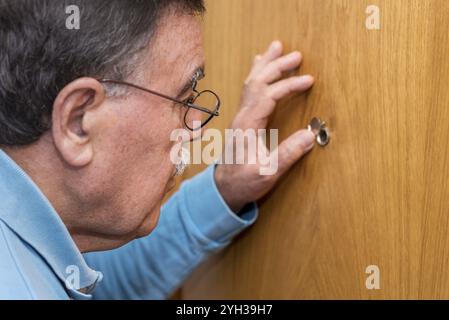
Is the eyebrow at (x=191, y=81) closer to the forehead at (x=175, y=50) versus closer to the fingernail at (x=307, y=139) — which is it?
the forehead at (x=175, y=50)

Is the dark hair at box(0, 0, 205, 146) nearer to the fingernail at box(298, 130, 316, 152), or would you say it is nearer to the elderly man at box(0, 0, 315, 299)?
the elderly man at box(0, 0, 315, 299)

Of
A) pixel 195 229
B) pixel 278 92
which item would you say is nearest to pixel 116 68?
pixel 278 92

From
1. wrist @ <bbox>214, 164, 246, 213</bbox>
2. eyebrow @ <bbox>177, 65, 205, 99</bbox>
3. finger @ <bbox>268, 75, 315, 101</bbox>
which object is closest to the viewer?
eyebrow @ <bbox>177, 65, 205, 99</bbox>

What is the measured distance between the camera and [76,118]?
683mm

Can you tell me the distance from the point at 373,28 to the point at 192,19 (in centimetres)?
21

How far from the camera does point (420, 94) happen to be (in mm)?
685

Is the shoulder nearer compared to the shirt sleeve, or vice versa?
the shoulder

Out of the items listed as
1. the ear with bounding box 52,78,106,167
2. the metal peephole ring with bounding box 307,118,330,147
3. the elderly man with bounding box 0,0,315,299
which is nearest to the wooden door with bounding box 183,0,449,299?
the metal peephole ring with bounding box 307,118,330,147

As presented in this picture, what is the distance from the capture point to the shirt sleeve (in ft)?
3.30

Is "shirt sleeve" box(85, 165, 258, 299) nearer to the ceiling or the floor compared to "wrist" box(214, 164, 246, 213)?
nearer to the floor
